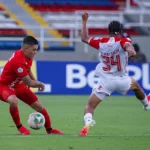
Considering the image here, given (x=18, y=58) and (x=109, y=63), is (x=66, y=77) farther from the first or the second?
(x=18, y=58)

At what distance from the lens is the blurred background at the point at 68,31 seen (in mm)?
22609

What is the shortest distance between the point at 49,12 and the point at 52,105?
43.8 ft

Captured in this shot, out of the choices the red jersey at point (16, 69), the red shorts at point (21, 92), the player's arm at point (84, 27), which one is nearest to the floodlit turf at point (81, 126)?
the red shorts at point (21, 92)

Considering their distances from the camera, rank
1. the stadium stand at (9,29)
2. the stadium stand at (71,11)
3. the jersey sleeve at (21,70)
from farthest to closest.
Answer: the stadium stand at (71,11) < the stadium stand at (9,29) < the jersey sleeve at (21,70)

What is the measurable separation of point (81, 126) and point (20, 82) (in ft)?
6.71

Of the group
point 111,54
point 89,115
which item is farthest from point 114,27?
point 89,115

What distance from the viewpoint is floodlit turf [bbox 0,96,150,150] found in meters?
9.82

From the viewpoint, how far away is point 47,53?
2667 centimetres

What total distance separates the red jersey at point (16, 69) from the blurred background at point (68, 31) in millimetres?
10927

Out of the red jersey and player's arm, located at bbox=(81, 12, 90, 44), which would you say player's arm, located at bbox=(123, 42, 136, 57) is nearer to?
player's arm, located at bbox=(81, 12, 90, 44)

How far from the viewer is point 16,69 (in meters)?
11.2

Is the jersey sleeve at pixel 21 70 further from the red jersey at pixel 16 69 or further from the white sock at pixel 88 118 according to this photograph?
the white sock at pixel 88 118

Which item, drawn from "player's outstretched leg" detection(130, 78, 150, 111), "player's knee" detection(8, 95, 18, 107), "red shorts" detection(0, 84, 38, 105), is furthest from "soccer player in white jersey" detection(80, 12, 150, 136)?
"player's knee" detection(8, 95, 18, 107)

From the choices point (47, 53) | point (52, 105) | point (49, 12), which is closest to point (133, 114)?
point (52, 105)
